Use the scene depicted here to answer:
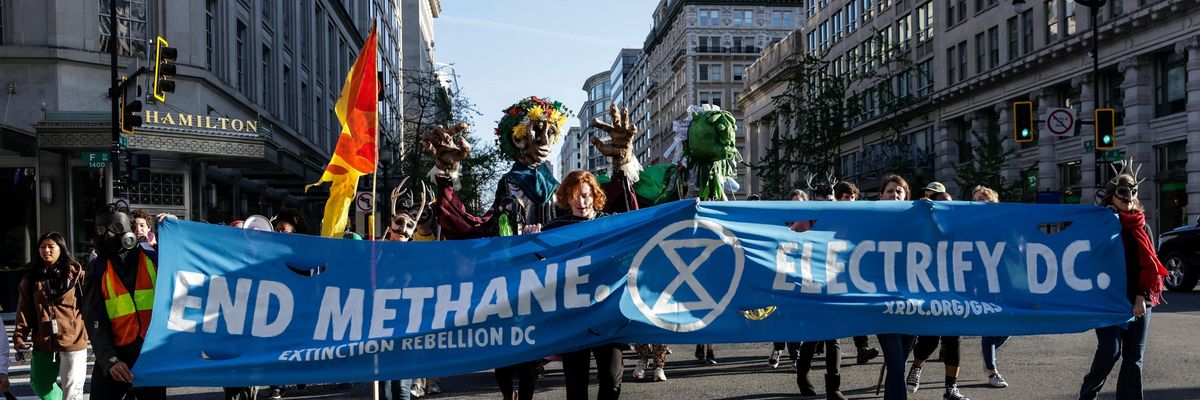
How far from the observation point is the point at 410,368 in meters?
6.27

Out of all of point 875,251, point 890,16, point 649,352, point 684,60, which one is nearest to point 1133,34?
point 890,16

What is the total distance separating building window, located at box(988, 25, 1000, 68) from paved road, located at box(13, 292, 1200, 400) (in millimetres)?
35287

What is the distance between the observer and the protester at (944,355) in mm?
8844

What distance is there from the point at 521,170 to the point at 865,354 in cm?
460

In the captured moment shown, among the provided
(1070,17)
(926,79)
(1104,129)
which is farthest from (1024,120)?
(926,79)

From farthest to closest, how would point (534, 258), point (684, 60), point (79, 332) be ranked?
point (684, 60) → point (79, 332) → point (534, 258)

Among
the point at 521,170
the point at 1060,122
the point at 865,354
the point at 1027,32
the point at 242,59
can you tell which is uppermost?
the point at 1027,32

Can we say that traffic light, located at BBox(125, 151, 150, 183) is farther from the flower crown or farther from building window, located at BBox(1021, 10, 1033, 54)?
building window, located at BBox(1021, 10, 1033, 54)

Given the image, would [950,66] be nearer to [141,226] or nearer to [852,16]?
[852,16]

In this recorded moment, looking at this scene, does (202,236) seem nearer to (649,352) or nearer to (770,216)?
(770,216)

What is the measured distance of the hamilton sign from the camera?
26078 mm

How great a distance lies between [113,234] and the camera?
21.0 ft

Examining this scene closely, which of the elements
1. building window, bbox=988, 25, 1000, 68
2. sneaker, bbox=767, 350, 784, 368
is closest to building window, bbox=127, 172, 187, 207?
sneaker, bbox=767, 350, 784, 368

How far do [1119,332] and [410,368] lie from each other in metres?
4.78
